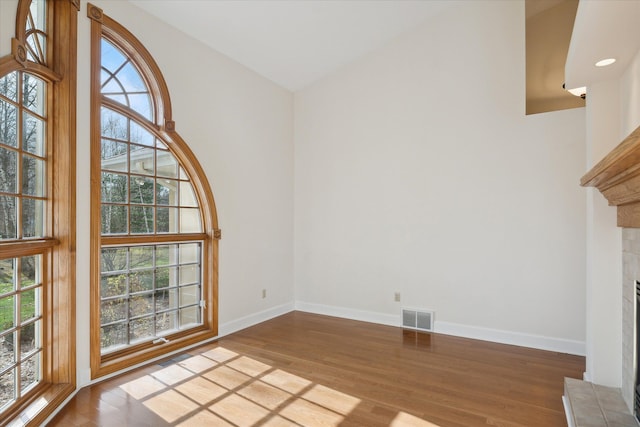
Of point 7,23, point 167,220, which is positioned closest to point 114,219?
point 167,220

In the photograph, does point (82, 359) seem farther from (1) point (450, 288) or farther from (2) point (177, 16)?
(1) point (450, 288)

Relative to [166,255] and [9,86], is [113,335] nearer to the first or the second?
[166,255]

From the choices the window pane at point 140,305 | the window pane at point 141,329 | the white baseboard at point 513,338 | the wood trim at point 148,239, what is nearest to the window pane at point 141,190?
the wood trim at point 148,239

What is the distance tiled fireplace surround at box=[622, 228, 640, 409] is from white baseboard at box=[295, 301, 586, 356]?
120 cm

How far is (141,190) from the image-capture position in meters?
3.19

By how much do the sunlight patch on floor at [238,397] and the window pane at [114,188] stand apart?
1.48 m

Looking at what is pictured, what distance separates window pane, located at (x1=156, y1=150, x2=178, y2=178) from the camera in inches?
132

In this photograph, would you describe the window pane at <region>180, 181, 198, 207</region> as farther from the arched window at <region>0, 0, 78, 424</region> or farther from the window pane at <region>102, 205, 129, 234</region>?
the arched window at <region>0, 0, 78, 424</region>

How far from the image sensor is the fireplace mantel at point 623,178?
1.40 m

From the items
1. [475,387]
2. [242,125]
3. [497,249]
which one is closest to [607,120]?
[497,249]

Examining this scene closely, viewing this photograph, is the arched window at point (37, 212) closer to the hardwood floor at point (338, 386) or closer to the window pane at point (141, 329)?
the hardwood floor at point (338, 386)

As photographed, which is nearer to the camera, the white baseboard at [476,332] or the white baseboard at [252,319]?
the white baseboard at [476,332]

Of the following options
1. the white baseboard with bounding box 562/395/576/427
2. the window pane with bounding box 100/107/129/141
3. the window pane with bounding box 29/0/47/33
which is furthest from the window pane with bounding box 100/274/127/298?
the white baseboard with bounding box 562/395/576/427

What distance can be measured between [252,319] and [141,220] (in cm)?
179
